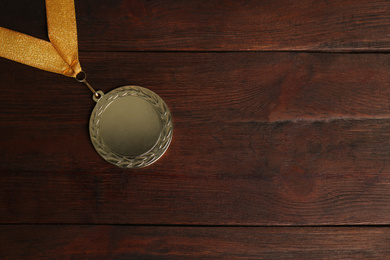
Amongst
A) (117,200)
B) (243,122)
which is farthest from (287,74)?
(117,200)

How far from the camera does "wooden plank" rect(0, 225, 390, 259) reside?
0.64 metres

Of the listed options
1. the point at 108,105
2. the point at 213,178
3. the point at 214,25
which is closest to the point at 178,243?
the point at 213,178

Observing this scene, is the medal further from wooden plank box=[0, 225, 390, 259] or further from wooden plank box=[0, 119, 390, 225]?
wooden plank box=[0, 225, 390, 259]

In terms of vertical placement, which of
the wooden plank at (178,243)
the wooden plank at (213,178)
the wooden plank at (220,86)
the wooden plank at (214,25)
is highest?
the wooden plank at (214,25)

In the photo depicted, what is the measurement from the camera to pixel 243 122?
2.16 feet

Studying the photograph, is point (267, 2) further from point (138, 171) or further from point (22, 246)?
point (22, 246)

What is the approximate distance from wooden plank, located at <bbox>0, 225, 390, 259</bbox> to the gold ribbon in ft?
0.97

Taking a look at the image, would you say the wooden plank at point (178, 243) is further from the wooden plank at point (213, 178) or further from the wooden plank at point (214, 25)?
the wooden plank at point (214, 25)

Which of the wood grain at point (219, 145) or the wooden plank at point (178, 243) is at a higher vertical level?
the wood grain at point (219, 145)

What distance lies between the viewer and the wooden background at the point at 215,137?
643mm

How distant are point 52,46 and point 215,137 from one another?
1.14 feet

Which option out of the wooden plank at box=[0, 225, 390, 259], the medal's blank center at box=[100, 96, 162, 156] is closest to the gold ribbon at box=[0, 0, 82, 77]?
the medal's blank center at box=[100, 96, 162, 156]

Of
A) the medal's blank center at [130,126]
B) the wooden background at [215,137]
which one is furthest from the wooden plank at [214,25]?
the medal's blank center at [130,126]

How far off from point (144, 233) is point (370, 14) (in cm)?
59
